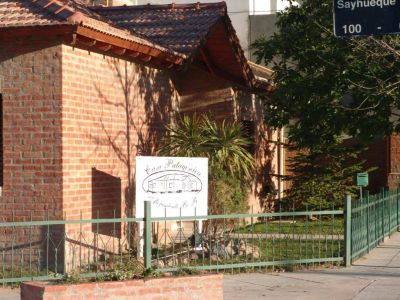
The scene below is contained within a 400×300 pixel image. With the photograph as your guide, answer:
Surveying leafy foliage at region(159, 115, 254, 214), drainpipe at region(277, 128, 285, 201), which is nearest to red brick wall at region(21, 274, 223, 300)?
leafy foliage at region(159, 115, 254, 214)

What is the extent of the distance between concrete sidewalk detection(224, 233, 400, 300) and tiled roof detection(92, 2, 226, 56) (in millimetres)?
5694

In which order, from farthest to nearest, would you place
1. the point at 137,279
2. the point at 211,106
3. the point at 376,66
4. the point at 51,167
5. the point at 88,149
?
the point at 211,106 → the point at 376,66 → the point at 88,149 → the point at 51,167 → the point at 137,279

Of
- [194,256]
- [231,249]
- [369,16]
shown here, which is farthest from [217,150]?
[369,16]

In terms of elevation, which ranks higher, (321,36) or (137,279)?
(321,36)

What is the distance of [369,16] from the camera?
1171 cm

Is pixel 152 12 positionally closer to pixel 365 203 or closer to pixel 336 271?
pixel 365 203

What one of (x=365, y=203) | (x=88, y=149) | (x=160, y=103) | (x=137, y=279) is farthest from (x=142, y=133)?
(x=137, y=279)

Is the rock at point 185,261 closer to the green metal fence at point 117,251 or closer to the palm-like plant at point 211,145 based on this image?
the green metal fence at point 117,251

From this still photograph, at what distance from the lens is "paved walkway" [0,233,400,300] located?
1154cm

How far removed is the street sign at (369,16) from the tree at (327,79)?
Answer: 5.68 meters

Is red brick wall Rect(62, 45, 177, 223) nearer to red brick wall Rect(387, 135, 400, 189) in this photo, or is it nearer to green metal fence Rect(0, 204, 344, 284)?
green metal fence Rect(0, 204, 344, 284)

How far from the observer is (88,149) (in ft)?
47.1

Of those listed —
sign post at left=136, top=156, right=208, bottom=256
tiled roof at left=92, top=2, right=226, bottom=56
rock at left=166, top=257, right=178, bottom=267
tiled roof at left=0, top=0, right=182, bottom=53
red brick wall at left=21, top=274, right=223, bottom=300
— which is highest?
tiled roof at left=92, top=2, right=226, bottom=56

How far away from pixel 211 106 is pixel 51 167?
6526 mm
